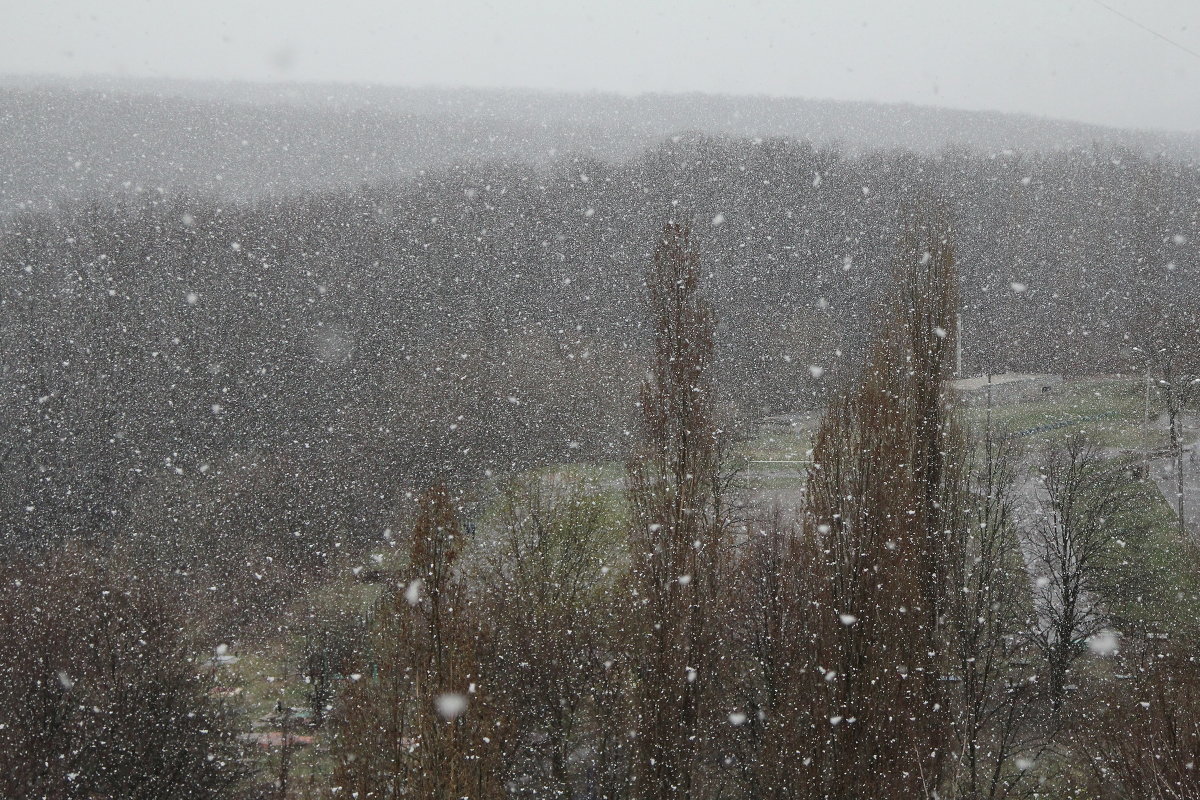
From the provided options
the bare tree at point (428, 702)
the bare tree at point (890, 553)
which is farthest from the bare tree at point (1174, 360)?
the bare tree at point (428, 702)

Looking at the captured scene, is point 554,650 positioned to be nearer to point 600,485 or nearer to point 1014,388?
point 600,485

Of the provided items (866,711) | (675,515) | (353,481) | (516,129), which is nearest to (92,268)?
(353,481)

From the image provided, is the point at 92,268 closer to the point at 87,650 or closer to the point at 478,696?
the point at 87,650

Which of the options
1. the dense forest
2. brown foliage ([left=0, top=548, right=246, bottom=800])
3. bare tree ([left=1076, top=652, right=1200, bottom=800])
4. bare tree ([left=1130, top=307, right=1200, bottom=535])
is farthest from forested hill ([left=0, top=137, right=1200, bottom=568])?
bare tree ([left=1076, top=652, right=1200, bottom=800])

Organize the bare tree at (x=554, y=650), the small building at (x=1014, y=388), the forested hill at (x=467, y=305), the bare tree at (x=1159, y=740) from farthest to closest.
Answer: the small building at (x=1014, y=388) < the forested hill at (x=467, y=305) < the bare tree at (x=554, y=650) < the bare tree at (x=1159, y=740)

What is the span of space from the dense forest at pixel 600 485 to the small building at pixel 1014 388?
3.34 m

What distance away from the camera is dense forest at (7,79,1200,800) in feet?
32.0

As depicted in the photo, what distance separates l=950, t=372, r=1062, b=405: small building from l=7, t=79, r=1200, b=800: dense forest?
11.0ft

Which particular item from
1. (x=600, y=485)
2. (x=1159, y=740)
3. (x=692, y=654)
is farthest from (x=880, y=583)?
(x=600, y=485)

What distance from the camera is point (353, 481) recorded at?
95.5ft

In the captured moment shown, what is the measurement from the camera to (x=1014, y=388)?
34.0 m

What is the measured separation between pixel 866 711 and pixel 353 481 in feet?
75.4

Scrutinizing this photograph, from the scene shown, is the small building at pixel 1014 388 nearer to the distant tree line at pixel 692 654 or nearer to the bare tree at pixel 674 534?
the distant tree line at pixel 692 654

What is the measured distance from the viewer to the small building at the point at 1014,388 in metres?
32.8
